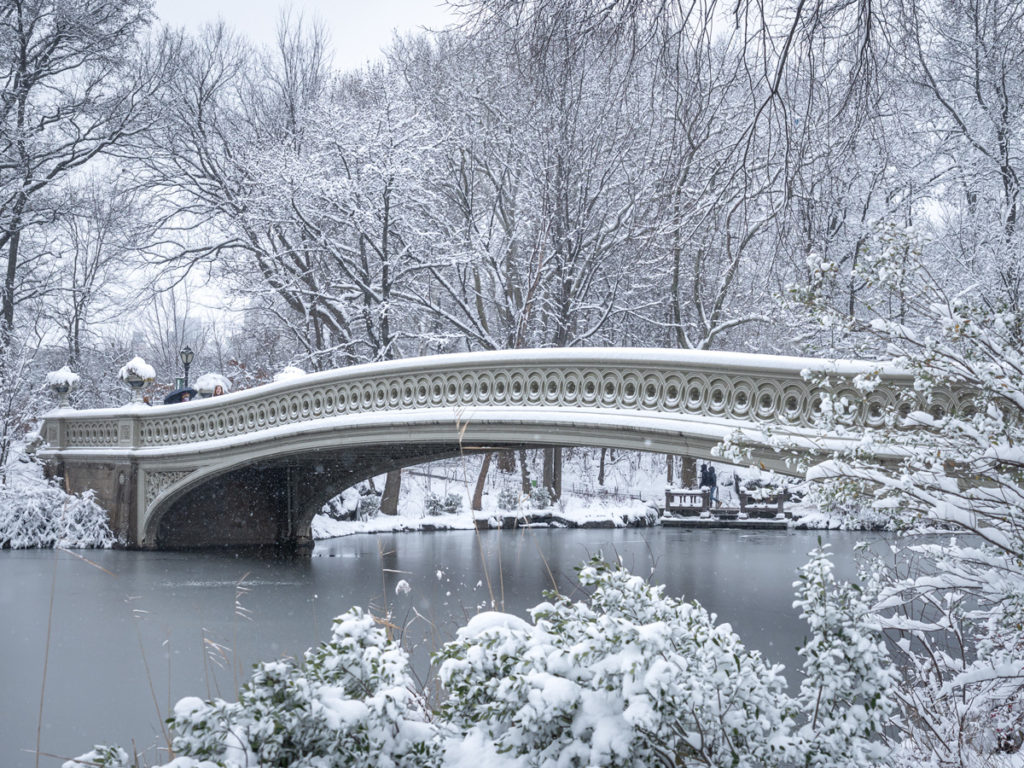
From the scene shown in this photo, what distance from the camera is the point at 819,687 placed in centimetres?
196

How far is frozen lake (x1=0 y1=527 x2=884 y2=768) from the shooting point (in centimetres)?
657

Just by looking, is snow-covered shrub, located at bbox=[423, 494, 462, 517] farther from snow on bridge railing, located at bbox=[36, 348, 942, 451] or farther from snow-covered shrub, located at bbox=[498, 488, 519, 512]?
snow on bridge railing, located at bbox=[36, 348, 942, 451]

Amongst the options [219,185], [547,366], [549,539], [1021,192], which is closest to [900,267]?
[547,366]

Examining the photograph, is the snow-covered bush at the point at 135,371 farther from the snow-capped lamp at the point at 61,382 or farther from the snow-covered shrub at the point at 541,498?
the snow-covered shrub at the point at 541,498

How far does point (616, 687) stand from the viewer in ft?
5.66

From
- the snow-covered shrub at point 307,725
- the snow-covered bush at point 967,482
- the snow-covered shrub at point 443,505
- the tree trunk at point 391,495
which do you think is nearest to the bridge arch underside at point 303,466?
the tree trunk at point 391,495

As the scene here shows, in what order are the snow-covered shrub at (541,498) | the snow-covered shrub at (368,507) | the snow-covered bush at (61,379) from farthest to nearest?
1. the snow-covered shrub at (368,507)
2. the snow-covered shrub at (541,498)
3. the snow-covered bush at (61,379)

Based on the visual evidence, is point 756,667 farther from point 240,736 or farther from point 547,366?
point 547,366

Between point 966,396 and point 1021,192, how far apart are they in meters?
6.82

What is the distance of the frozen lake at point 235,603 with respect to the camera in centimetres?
657

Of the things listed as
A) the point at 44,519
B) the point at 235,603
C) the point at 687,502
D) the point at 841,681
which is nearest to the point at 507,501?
the point at 687,502

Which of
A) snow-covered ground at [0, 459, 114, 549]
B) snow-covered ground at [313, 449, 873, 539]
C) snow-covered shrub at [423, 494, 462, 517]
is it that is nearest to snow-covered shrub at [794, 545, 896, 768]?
snow-covered ground at [313, 449, 873, 539]

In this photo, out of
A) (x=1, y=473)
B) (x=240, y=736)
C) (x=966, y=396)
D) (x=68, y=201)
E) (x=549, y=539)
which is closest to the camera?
(x=240, y=736)

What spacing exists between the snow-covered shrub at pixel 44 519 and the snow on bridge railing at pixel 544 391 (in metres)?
1.19
